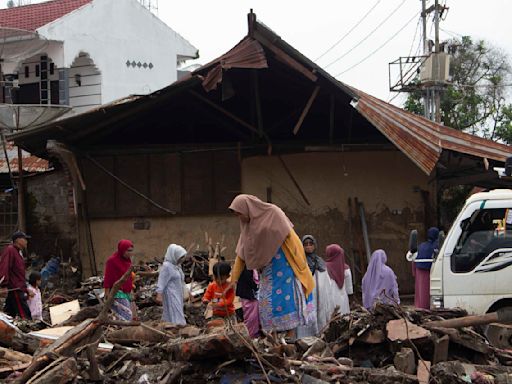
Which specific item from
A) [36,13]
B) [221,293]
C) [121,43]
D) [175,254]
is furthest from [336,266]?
[36,13]

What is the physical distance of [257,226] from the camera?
24.0ft

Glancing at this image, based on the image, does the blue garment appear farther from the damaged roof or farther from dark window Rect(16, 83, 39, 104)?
dark window Rect(16, 83, 39, 104)

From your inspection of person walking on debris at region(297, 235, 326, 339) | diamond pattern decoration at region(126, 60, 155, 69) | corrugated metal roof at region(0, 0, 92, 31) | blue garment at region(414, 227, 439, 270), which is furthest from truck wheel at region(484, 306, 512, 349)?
diamond pattern decoration at region(126, 60, 155, 69)

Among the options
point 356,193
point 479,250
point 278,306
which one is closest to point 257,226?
point 278,306

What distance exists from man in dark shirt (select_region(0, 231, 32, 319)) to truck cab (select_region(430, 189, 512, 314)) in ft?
17.8

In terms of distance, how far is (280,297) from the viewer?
7383 mm

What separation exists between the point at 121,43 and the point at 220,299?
2093cm

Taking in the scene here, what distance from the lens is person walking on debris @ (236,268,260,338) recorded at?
7.78m

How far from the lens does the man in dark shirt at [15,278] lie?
410 inches

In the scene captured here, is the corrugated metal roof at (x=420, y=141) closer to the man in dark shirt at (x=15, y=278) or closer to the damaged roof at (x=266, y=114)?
the damaged roof at (x=266, y=114)

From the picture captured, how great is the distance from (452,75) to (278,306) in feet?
98.3

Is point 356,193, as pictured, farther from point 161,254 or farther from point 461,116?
point 461,116

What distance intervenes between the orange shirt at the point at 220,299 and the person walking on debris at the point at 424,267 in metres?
3.11

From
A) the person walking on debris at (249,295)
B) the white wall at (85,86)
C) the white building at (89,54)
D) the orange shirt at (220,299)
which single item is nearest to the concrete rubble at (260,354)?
the person walking on debris at (249,295)
